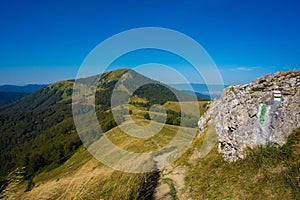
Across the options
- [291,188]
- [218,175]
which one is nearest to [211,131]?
[218,175]

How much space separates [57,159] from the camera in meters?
113

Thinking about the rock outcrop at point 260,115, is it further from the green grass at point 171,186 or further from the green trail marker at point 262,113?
the green grass at point 171,186

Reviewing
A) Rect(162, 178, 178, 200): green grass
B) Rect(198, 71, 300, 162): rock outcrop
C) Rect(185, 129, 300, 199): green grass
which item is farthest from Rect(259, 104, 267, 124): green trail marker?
Rect(162, 178, 178, 200): green grass

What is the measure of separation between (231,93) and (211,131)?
3.92 m

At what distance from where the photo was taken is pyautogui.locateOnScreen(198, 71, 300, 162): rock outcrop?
14.2 metres

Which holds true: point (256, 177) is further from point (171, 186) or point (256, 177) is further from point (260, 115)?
point (171, 186)

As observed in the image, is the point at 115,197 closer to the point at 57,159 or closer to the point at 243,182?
the point at 243,182

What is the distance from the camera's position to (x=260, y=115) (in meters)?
15.4

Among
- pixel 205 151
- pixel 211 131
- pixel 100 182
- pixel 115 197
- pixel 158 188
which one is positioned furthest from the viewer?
pixel 211 131

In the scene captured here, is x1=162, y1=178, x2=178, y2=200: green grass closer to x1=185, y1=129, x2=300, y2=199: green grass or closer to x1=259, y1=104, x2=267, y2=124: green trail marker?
x1=185, y1=129, x2=300, y2=199: green grass

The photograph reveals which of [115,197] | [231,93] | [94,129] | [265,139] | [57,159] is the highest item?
[231,93]

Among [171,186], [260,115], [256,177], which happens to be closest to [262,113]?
[260,115]

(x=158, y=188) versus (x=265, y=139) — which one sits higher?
(x=265, y=139)

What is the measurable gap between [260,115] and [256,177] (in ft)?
14.5
